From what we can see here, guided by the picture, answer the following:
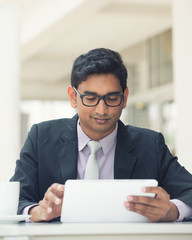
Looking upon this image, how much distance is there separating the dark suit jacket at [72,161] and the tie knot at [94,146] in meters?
0.06

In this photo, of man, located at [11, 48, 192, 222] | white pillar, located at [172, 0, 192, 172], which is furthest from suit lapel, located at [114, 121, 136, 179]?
white pillar, located at [172, 0, 192, 172]

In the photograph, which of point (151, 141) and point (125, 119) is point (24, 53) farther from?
point (151, 141)

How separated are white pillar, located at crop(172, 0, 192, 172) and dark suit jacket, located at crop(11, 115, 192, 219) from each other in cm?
226

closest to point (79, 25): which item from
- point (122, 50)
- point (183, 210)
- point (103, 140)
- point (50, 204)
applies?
point (122, 50)

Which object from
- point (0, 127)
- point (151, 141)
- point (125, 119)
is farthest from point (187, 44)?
point (125, 119)

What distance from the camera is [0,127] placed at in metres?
4.49

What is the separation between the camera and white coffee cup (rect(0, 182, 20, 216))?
1.66 metres

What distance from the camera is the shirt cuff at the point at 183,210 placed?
1.82 meters

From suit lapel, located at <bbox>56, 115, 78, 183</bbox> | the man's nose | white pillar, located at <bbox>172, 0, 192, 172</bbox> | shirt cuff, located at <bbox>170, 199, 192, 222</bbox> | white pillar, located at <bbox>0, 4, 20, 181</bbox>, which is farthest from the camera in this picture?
white pillar, located at <bbox>172, 0, 192, 172</bbox>

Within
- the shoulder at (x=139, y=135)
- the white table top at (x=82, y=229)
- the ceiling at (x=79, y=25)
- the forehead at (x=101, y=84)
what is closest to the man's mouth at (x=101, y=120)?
the forehead at (x=101, y=84)

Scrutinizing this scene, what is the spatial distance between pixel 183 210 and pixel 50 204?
48 centimetres

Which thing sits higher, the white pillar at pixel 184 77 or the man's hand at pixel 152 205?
A: the white pillar at pixel 184 77

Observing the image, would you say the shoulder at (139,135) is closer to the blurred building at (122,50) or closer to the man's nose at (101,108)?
the man's nose at (101,108)

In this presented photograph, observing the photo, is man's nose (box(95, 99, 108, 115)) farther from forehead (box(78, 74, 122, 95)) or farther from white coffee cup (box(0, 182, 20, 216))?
white coffee cup (box(0, 182, 20, 216))
